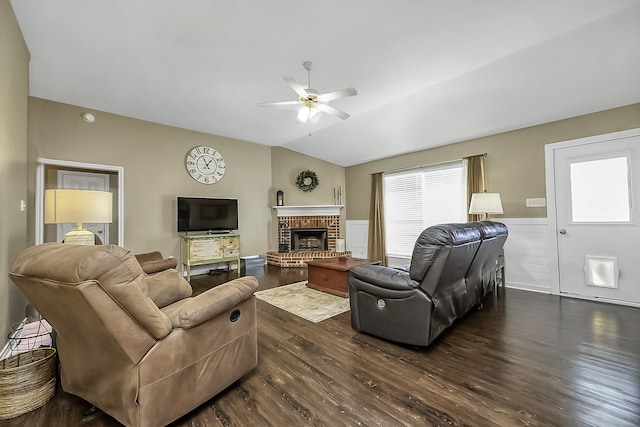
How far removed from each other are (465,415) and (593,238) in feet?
11.4

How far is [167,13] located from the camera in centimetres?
242

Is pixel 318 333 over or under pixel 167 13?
under

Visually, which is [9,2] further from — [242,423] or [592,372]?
[592,372]

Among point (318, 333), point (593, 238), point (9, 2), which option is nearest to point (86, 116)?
point (9, 2)

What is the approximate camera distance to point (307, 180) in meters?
6.69

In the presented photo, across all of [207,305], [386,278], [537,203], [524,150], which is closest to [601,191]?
[537,203]

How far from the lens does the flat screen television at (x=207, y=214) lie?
16.0 feet

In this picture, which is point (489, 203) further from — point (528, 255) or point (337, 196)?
point (337, 196)

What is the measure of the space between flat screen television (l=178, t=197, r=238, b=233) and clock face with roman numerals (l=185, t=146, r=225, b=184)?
1.53 ft

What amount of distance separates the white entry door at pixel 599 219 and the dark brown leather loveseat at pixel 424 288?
1889 millimetres

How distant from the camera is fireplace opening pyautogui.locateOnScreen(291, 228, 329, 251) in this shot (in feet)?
21.1

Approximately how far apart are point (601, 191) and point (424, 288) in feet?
10.4

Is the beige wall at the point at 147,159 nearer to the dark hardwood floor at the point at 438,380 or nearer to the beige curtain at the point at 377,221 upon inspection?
the beige curtain at the point at 377,221

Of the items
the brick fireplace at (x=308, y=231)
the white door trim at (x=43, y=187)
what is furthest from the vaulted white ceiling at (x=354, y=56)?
the brick fireplace at (x=308, y=231)
